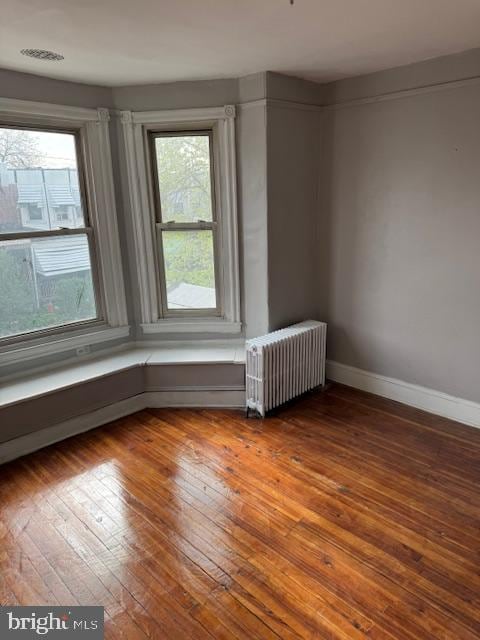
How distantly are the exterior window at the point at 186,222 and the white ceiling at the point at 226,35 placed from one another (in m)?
0.55

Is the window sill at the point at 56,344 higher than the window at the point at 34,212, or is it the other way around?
the window at the point at 34,212

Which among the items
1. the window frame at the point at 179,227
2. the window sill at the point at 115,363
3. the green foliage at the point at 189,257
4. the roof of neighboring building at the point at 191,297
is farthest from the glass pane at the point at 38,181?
the window sill at the point at 115,363

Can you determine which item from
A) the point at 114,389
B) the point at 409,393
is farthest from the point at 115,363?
the point at 409,393

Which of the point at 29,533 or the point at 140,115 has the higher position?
the point at 140,115

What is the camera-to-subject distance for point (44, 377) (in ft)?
11.1

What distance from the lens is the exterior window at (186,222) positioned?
365 cm

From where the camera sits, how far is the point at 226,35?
2426 millimetres

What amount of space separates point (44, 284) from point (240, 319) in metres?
1.63

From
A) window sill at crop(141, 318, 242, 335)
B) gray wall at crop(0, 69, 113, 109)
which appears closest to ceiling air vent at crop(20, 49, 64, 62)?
gray wall at crop(0, 69, 113, 109)

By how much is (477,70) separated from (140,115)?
95.8 inches

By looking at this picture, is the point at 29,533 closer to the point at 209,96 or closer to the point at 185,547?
the point at 185,547

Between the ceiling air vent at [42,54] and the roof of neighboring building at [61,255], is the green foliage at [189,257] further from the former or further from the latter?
the ceiling air vent at [42,54]

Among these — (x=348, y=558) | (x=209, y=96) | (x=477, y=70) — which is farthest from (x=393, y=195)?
(x=348, y=558)

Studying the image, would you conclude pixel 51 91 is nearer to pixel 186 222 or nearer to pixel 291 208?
pixel 186 222
